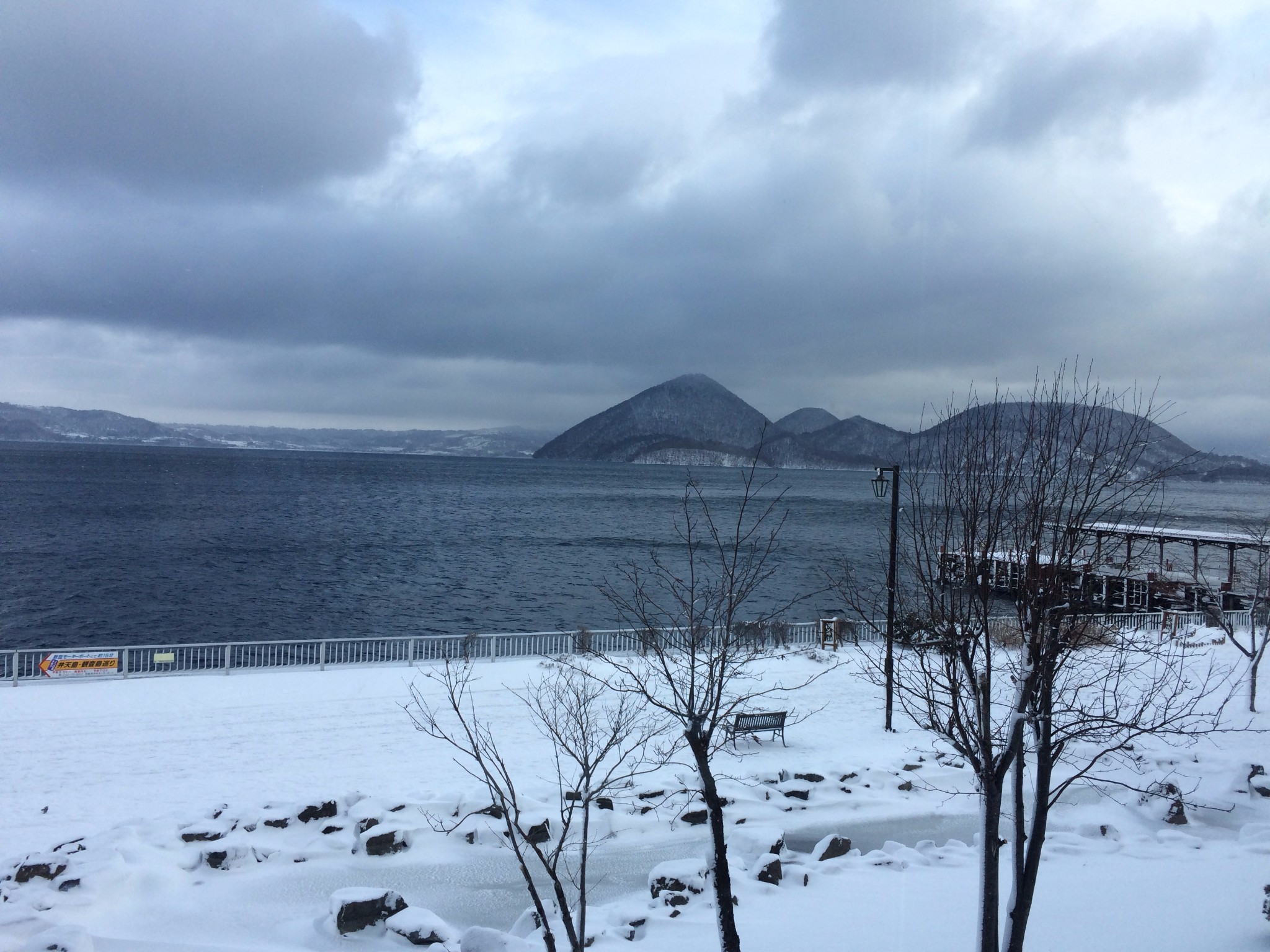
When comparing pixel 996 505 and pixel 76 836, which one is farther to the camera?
pixel 76 836

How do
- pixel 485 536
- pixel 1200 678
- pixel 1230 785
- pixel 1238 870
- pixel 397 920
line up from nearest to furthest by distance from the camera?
pixel 397 920 < pixel 1238 870 < pixel 1230 785 < pixel 1200 678 < pixel 485 536

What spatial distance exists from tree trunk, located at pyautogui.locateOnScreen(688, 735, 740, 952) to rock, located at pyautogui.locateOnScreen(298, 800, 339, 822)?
7.07m

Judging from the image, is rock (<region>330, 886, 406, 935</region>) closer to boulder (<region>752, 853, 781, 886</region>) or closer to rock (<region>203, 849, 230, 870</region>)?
rock (<region>203, 849, 230, 870</region>)

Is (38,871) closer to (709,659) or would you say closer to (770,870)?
(709,659)

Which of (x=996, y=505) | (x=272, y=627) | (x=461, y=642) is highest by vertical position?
(x=996, y=505)

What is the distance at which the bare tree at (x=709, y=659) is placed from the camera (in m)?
6.71

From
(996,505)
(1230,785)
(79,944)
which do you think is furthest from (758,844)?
(1230,785)

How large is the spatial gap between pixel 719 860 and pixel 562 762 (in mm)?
7606

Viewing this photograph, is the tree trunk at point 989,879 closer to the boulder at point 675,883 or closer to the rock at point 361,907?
the boulder at point 675,883

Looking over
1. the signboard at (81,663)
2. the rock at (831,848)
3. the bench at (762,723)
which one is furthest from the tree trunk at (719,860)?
the signboard at (81,663)

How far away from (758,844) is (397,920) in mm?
4824

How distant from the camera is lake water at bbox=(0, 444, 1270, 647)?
3956cm

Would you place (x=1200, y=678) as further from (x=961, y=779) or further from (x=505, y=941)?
(x=505, y=941)

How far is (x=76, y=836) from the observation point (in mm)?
10719
